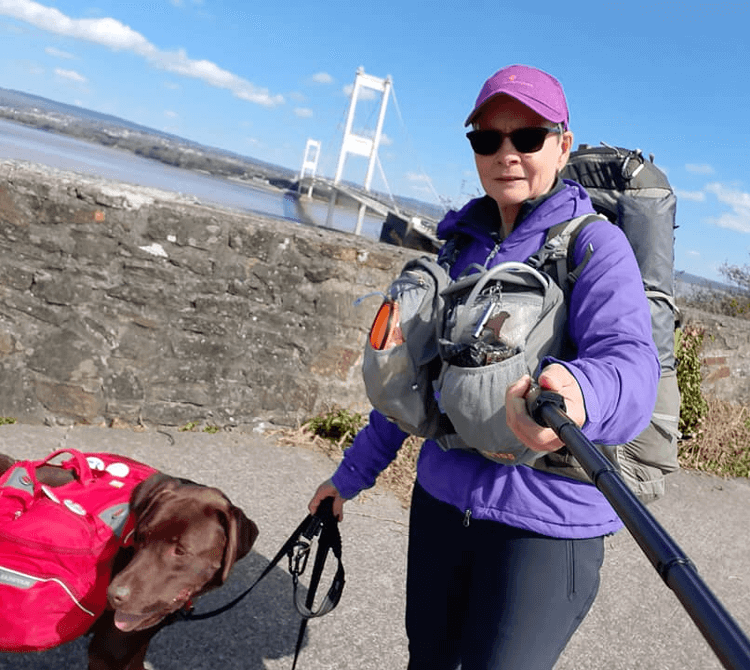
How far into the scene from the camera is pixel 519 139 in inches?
63.5

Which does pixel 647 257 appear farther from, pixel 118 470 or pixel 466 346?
pixel 118 470

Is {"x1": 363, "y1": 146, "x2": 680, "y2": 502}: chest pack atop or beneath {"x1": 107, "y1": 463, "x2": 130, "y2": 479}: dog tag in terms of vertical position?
atop

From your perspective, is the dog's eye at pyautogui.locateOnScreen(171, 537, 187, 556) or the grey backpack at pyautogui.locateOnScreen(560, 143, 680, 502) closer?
the grey backpack at pyautogui.locateOnScreen(560, 143, 680, 502)

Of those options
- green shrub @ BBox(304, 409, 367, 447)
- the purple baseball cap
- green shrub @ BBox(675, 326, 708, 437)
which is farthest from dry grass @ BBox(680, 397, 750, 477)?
the purple baseball cap

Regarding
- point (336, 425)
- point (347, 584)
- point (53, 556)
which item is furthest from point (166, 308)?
point (53, 556)

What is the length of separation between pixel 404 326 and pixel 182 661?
→ 166 cm

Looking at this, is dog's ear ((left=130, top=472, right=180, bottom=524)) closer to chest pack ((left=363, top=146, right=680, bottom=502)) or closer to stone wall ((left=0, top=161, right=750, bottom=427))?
chest pack ((left=363, top=146, right=680, bottom=502))

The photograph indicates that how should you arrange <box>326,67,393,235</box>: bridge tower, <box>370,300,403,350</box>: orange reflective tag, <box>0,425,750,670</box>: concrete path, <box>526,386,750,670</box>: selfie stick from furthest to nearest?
<box>326,67,393,235</box>: bridge tower < <box>0,425,750,670</box>: concrete path < <box>370,300,403,350</box>: orange reflective tag < <box>526,386,750,670</box>: selfie stick

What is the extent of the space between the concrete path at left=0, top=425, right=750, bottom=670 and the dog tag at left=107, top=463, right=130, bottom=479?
0.83 m

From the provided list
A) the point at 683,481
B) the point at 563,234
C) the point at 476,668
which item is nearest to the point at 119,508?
the point at 476,668

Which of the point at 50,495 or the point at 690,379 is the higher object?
the point at 690,379

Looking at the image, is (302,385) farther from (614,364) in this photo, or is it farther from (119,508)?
(614,364)

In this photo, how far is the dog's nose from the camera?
1.78 metres

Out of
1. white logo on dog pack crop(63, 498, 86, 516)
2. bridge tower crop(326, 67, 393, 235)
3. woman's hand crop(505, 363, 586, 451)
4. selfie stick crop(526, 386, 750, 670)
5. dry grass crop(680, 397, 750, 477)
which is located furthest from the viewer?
bridge tower crop(326, 67, 393, 235)
